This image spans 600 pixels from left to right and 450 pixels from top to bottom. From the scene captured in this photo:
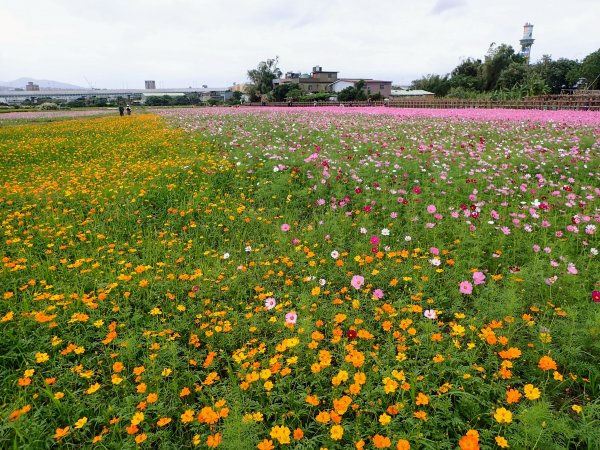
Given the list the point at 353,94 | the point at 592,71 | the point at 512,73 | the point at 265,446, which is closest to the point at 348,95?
the point at 353,94

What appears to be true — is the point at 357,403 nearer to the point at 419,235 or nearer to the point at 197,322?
the point at 197,322

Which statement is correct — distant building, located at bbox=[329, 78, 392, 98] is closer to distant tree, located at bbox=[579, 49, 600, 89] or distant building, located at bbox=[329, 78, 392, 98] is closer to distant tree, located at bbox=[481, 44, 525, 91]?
distant tree, located at bbox=[481, 44, 525, 91]

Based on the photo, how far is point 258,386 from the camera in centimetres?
221

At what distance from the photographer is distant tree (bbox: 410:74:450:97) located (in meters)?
62.8

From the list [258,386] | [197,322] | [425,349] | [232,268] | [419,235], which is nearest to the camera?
[258,386]

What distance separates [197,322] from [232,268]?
0.93 m

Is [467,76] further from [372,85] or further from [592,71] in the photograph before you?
[372,85]

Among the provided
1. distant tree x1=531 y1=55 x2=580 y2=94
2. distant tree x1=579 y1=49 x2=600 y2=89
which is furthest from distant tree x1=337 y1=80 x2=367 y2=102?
distant tree x1=579 y1=49 x2=600 y2=89

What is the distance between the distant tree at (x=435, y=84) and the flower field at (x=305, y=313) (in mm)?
64139

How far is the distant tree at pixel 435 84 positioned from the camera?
206ft

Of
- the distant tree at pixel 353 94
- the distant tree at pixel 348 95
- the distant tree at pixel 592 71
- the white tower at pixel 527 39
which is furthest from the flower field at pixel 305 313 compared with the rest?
the white tower at pixel 527 39

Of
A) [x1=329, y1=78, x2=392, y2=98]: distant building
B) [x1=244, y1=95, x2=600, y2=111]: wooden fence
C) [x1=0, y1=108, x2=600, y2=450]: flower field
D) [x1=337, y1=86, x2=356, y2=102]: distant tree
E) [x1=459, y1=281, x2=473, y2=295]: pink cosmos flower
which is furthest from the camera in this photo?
[x1=329, y1=78, x2=392, y2=98]: distant building

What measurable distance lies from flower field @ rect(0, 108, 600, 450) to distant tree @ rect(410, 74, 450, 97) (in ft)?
210

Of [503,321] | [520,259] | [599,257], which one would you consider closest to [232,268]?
[503,321]
